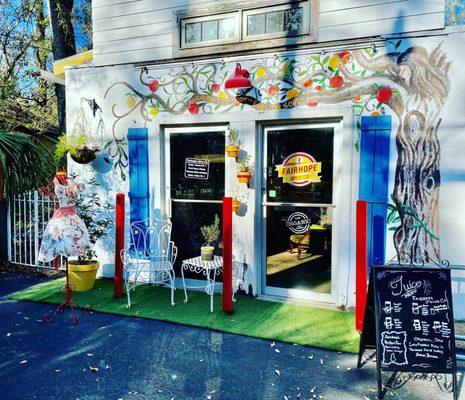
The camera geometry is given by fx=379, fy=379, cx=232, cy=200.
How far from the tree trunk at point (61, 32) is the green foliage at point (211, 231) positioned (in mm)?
6266

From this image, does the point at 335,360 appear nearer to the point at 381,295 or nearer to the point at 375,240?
the point at 381,295

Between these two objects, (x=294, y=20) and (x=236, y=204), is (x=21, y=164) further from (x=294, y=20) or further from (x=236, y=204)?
(x=294, y=20)

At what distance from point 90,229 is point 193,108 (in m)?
2.13

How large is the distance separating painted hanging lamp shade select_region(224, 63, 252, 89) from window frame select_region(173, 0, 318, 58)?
1.12ft

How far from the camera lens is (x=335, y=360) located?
10.3ft

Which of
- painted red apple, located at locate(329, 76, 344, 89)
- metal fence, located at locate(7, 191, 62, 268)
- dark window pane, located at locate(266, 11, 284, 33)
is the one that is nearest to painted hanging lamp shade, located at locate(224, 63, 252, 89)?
dark window pane, located at locate(266, 11, 284, 33)

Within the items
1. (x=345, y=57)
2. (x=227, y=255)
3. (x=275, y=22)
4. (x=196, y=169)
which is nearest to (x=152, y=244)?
(x=196, y=169)

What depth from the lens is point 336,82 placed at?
416 centimetres

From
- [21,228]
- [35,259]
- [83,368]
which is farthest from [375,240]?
[21,228]

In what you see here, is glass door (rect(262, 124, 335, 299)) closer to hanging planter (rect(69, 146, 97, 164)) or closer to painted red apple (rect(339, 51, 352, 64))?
painted red apple (rect(339, 51, 352, 64))

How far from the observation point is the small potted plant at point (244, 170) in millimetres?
4414

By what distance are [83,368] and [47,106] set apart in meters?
11.0

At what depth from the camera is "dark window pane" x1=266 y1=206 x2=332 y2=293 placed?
441 centimetres

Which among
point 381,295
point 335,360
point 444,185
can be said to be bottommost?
point 335,360
